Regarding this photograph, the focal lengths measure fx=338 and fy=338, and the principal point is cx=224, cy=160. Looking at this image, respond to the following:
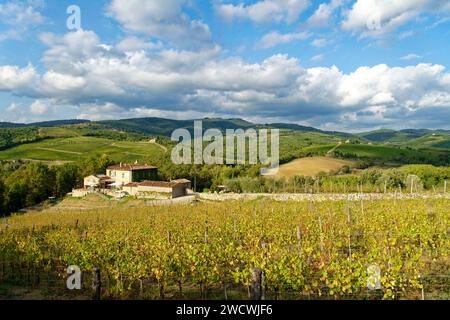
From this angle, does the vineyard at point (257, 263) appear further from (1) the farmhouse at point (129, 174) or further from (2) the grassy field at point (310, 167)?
(1) the farmhouse at point (129, 174)

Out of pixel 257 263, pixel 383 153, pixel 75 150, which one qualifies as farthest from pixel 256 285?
pixel 75 150

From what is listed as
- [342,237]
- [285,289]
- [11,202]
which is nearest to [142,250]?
[285,289]

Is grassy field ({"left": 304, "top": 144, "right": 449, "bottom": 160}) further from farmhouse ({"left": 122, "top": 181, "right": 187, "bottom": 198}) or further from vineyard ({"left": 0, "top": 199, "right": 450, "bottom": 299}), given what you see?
vineyard ({"left": 0, "top": 199, "right": 450, "bottom": 299})

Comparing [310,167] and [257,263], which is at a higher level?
[310,167]

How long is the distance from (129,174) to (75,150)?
4697 cm

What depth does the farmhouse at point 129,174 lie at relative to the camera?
57.1m

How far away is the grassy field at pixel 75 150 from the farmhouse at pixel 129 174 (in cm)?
2238

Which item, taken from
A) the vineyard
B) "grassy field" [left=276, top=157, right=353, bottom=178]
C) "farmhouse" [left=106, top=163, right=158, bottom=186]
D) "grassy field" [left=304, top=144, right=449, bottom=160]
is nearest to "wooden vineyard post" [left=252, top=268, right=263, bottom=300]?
the vineyard

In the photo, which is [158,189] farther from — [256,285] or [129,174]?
[256,285]

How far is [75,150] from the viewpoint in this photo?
314 ft

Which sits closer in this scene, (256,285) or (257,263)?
(256,285)
